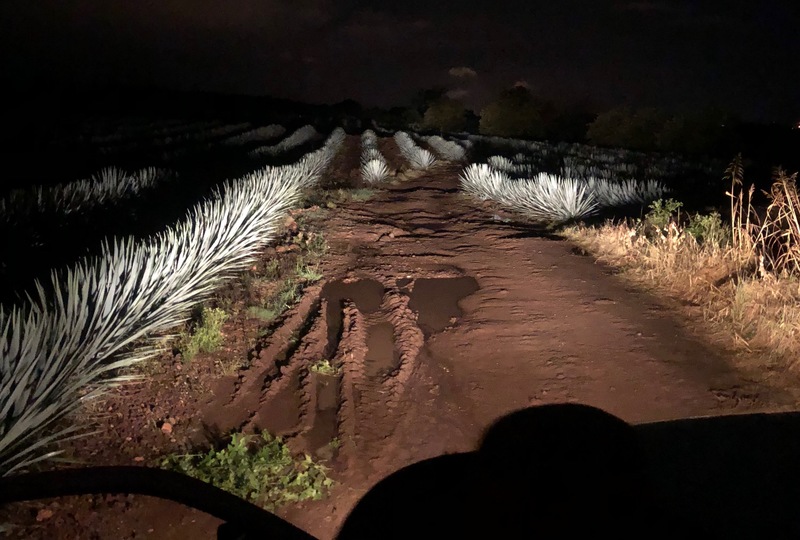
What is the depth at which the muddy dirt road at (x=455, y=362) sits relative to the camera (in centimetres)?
392

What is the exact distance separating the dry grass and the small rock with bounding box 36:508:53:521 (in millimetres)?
5264

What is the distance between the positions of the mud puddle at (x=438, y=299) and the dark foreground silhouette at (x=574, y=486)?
2.16 metres

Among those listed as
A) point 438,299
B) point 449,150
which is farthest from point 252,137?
point 438,299

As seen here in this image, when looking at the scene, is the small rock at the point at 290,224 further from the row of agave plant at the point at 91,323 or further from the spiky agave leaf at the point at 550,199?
the spiky agave leaf at the point at 550,199

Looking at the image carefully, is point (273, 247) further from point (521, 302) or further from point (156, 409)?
point (156, 409)

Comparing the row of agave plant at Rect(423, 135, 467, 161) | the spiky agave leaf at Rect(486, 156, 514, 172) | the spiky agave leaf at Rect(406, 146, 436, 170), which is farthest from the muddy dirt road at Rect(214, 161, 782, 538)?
the row of agave plant at Rect(423, 135, 467, 161)

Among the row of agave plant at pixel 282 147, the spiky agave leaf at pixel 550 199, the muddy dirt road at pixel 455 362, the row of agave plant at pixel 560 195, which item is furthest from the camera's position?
the row of agave plant at pixel 282 147

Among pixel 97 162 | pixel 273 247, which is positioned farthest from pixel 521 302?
pixel 97 162

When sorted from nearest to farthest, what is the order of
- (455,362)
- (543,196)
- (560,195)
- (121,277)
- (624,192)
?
(121,277), (455,362), (560,195), (543,196), (624,192)

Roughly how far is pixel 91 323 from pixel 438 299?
3.94 meters

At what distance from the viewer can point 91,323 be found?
403 centimetres

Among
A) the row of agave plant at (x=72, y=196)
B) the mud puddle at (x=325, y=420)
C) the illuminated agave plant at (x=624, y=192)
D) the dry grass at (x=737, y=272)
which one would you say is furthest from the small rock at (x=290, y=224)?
the illuminated agave plant at (x=624, y=192)

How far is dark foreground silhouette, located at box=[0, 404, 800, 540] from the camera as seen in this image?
244 cm

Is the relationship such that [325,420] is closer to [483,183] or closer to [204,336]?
[204,336]
